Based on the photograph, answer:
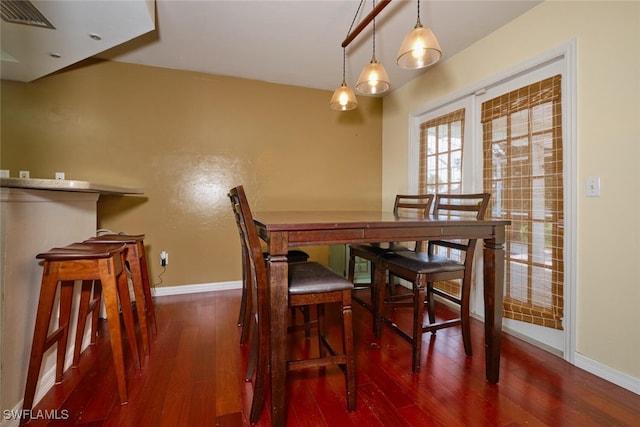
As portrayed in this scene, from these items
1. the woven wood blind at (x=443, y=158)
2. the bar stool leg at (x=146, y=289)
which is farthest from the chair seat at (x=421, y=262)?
the bar stool leg at (x=146, y=289)

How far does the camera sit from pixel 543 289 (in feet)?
6.44

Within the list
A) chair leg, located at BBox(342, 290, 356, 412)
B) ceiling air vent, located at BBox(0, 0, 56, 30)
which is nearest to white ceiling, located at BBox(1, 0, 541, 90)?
ceiling air vent, located at BBox(0, 0, 56, 30)

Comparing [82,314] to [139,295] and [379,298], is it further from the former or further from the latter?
[379,298]

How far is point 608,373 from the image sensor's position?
157 centimetres

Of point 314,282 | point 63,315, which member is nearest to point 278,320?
point 314,282

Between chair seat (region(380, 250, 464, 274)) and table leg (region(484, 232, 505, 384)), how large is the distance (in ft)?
0.80

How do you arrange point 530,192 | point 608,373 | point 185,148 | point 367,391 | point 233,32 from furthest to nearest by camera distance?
point 185,148
point 233,32
point 530,192
point 608,373
point 367,391

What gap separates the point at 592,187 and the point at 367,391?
5.60 ft

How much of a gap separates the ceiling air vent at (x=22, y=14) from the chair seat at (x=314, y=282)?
2.15 m

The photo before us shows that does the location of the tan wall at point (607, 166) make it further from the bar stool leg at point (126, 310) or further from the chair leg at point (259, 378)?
the bar stool leg at point (126, 310)

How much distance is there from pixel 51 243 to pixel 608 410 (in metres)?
2.89

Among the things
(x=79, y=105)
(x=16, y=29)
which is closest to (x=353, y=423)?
(x=16, y=29)

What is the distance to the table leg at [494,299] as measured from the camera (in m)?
1.51

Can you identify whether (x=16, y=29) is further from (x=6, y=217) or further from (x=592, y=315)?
(x=592, y=315)
